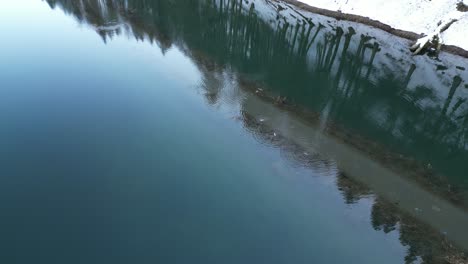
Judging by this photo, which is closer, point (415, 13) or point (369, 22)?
point (415, 13)

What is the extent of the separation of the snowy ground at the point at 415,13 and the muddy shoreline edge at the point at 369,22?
0.59 m

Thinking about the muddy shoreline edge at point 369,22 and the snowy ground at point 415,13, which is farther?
the snowy ground at point 415,13

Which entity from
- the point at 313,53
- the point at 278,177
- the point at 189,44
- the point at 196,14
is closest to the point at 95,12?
the point at 196,14

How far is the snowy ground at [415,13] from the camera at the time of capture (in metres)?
42.1

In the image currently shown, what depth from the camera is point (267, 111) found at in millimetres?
32562

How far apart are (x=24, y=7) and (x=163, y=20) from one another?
24.8 meters

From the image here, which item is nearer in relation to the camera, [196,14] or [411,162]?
[411,162]

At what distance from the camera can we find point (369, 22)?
48312 mm

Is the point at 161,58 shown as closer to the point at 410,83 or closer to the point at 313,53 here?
the point at 313,53

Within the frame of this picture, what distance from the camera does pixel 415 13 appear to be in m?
45.9

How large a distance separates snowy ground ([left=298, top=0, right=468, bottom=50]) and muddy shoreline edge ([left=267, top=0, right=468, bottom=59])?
0.59 meters

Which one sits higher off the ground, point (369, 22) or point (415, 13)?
point (415, 13)

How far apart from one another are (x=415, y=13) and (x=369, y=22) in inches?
217

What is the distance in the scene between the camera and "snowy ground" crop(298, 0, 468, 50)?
4209 cm
